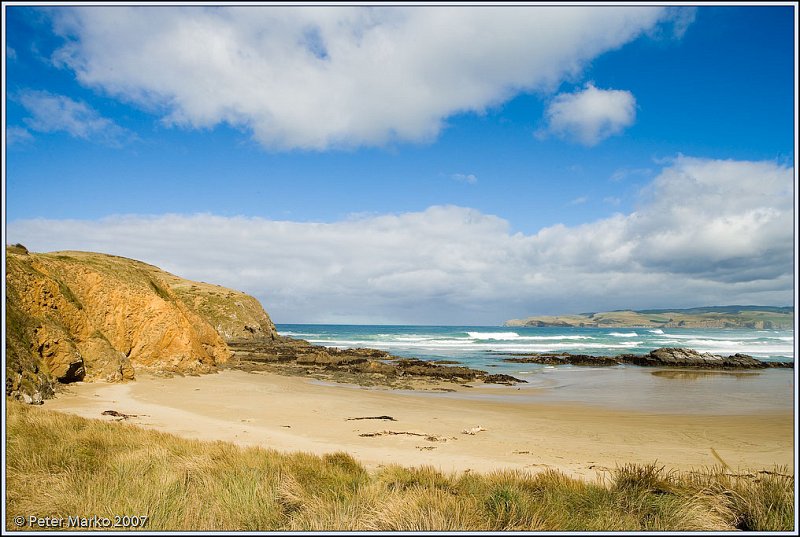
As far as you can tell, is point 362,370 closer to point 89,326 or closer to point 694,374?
point 89,326

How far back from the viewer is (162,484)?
5637 mm

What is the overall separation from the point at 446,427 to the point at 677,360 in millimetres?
33769

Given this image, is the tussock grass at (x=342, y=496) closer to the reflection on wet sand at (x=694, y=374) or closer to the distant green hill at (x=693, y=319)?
the reflection on wet sand at (x=694, y=374)

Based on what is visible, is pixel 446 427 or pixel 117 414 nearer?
pixel 117 414

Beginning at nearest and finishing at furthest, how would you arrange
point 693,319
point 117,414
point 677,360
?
1. point 117,414
2. point 677,360
3. point 693,319

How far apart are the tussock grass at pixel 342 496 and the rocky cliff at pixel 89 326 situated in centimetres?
811

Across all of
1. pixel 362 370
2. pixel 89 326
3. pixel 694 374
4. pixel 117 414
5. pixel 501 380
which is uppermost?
pixel 89 326

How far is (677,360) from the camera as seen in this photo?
3875 cm

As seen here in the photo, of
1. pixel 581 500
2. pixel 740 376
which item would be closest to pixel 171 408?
pixel 581 500

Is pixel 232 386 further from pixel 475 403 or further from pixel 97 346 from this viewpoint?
pixel 475 403

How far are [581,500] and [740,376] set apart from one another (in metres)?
32.3

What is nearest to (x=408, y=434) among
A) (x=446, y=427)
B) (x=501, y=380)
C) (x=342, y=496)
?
(x=446, y=427)

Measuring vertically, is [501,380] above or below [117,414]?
below

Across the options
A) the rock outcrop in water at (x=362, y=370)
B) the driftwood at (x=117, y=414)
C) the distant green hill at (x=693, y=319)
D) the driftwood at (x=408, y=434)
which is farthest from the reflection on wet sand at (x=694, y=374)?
the distant green hill at (x=693, y=319)
